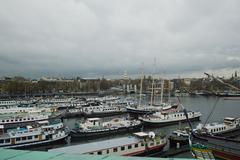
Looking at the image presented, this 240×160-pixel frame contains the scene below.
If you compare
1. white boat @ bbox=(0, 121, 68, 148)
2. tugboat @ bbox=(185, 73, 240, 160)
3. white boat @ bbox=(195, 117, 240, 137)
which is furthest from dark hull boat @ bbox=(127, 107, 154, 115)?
tugboat @ bbox=(185, 73, 240, 160)

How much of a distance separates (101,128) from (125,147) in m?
9.28

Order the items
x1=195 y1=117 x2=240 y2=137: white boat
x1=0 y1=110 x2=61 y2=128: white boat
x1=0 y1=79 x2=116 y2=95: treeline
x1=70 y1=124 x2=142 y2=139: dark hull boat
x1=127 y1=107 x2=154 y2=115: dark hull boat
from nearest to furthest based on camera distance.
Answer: x1=195 y1=117 x2=240 y2=137: white boat → x1=70 y1=124 x2=142 y2=139: dark hull boat → x1=0 y1=110 x2=61 y2=128: white boat → x1=127 y1=107 x2=154 y2=115: dark hull boat → x1=0 y1=79 x2=116 y2=95: treeline

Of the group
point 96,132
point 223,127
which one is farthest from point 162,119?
point 96,132

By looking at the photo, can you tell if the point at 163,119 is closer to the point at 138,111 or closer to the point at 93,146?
the point at 138,111

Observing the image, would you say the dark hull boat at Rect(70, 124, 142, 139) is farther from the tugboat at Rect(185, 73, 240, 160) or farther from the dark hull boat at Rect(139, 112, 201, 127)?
the tugboat at Rect(185, 73, 240, 160)

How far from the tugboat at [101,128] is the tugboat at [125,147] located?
7153 mm

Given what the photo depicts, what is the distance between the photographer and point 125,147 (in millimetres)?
19172

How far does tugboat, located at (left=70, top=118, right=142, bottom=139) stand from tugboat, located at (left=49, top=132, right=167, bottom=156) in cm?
715

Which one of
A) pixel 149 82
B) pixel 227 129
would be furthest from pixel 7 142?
pixel 149 82

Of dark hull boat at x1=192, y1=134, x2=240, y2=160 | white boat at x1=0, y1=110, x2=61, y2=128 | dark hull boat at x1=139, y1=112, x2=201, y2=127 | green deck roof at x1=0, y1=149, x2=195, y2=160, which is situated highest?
green deck roof at x1=0, y1=149, x2=195, y2=160

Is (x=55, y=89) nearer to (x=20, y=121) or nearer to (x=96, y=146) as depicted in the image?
(x=20, y=121)

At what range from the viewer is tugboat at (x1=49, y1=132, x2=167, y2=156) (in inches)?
689

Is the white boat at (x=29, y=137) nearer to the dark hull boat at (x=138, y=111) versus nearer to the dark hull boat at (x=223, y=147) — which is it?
the dark hull boat at (x=223, y=147)

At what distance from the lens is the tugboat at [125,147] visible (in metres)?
17.5
